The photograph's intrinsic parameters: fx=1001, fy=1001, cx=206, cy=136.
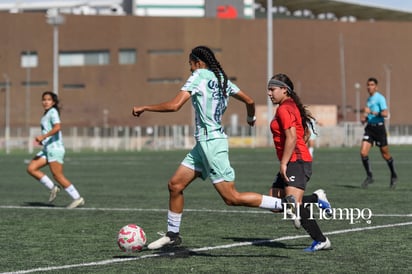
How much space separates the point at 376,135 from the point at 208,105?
10.8 metres

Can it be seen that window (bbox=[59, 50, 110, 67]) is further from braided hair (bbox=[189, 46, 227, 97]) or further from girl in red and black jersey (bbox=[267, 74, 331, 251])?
braided hair (bbox=[189, 46, 227, 97])

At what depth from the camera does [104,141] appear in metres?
78.0

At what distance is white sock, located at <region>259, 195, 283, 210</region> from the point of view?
9.92 meters

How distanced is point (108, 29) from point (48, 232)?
89.5 m

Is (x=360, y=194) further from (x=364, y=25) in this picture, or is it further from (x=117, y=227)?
(x=364, y=25)

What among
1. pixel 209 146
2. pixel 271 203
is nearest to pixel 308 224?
pixel 271 203

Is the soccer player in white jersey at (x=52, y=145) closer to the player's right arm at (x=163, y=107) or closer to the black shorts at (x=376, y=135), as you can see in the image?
the black shorts at (x=376, y=135)

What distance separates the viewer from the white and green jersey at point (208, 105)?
9.75m

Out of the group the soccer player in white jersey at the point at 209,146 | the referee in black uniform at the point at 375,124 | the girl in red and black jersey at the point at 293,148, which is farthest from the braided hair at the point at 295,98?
the referee in black uniform at the point at 375,124

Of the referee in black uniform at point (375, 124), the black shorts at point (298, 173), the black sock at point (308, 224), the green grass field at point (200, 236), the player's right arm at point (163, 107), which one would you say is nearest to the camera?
the player's right arm at point (163, 107)

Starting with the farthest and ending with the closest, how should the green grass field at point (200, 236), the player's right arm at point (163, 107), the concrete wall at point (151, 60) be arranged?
the concrete wall at point (151, 60) < the green grass field at point (200, 236) < the player's right arm at point (163, 107)

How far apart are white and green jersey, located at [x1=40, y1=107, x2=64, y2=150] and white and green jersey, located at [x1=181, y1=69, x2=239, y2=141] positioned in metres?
6.73

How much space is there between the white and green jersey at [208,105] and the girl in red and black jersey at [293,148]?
0.62 m

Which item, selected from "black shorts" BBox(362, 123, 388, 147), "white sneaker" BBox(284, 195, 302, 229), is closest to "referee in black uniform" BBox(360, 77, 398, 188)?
"black shorts" BBox(362, 123, 388, 147)
